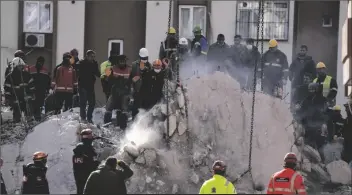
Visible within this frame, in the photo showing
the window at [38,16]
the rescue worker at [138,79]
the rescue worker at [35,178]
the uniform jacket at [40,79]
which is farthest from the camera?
the window at [38,16]

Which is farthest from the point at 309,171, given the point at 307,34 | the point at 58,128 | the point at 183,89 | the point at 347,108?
the point at 307,34

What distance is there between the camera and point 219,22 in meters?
33.4

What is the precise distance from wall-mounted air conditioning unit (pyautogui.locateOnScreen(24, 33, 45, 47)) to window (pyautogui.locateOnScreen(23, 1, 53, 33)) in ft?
1.40

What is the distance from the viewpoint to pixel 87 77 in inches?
963

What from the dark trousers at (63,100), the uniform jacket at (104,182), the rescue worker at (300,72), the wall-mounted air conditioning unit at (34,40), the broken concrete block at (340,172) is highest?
the wall-mounted air conditioning unit at (34,40)

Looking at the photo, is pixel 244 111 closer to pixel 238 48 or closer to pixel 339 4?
pixel 238 48

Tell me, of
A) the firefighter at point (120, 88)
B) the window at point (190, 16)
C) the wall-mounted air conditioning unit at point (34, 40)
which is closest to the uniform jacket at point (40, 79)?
the firefighter at point (120, 88)

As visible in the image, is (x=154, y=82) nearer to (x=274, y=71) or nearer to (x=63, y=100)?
(x=63, y=100)

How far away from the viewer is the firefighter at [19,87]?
25484mm

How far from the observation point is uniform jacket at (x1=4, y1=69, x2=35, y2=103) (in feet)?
83.6

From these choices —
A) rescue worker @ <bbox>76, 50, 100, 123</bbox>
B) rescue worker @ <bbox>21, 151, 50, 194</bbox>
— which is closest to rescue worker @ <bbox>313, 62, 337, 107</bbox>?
rescue worker @ <bbox>76, 50, 100, 123</bbox>

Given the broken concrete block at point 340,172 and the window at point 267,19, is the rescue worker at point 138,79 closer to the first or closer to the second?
the broken concrete block at point 340,172

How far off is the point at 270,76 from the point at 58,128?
530 centimetres

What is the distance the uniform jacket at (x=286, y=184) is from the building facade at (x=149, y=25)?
15.0 metres
